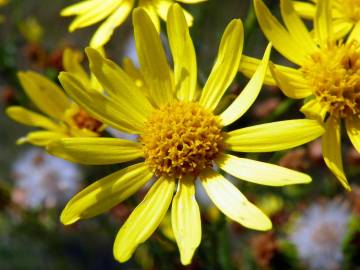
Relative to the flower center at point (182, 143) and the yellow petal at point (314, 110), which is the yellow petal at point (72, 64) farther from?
the yellow petal at point (314, 110)

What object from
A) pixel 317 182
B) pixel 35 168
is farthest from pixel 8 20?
pixel 317 182

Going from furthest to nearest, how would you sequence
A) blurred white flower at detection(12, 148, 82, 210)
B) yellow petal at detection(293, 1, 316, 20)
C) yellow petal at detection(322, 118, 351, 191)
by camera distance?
blurred white flower at detection(12, 148, 82, 210), yellow petal at detection(293, 1, 316, 20), yellow petal at detection(322, 118, 351, 191)

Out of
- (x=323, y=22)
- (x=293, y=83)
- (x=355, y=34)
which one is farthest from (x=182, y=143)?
(x=355, y=34)

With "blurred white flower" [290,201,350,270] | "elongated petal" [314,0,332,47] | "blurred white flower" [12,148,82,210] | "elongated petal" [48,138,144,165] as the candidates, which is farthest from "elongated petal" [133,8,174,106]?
"blurred white flower" [12,148,82,210]

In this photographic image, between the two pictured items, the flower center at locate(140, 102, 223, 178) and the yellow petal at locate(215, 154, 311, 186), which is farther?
the flower center at locate(140, 102, 223, 178)

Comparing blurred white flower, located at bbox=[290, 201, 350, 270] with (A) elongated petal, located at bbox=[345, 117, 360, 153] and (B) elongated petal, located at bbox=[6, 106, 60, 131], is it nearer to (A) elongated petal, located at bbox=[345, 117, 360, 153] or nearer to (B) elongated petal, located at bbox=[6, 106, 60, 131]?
(A) elongated petal, located at bbox=[345, 117, 360, 153]

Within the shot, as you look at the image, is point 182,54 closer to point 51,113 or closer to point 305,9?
point 305,9

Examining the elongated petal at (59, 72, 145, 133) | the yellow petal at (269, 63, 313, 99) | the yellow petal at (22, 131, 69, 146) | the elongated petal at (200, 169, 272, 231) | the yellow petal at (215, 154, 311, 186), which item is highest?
the yellow petal at (269, 63, 313, 99)
